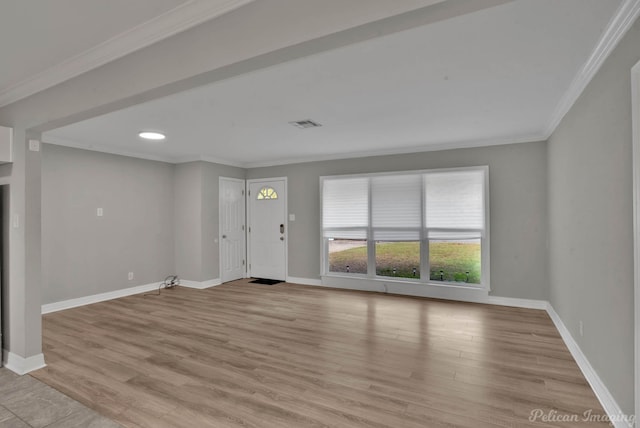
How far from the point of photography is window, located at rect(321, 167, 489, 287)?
16.8ft

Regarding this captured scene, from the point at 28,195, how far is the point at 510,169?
5.71m

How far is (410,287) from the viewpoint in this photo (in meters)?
5.49

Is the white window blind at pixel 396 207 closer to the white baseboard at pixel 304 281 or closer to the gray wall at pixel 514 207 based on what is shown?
the gray wall at pixel 514 207

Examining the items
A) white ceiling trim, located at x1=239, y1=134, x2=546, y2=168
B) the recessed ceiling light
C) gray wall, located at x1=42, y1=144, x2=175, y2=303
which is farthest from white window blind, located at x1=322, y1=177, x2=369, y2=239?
gray wall, located at x1=42, y1=144, x2=175, y2=303

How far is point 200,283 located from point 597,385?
5.61 meters

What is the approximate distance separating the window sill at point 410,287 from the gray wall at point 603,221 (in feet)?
5.34

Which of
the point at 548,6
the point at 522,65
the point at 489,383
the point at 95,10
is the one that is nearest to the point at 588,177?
the point at 522,65

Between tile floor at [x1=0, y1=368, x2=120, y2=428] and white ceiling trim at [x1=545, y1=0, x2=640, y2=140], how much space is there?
3848 millimetres

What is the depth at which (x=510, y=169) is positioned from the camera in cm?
485

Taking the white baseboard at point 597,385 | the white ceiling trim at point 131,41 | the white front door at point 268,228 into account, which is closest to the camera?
the white ceiling trim at point 131,41

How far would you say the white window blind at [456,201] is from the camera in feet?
→ 16.6

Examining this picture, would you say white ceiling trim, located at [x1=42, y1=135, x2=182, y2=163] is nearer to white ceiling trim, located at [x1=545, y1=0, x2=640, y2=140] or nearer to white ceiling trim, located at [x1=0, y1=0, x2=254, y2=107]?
white ceiling trim, located at [x1=0, y1=0, x2=254, y2=107]

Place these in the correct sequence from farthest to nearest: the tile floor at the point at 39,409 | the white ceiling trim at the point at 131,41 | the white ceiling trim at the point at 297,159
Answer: the white ceiling trim at the point at 297,159 → the tile floor at the point at 39,409 → the white ceiling trim at the point at 131,41

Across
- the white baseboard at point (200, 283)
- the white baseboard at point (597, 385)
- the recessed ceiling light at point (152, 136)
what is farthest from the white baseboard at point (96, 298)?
the white baseboard at point (597, 385)
